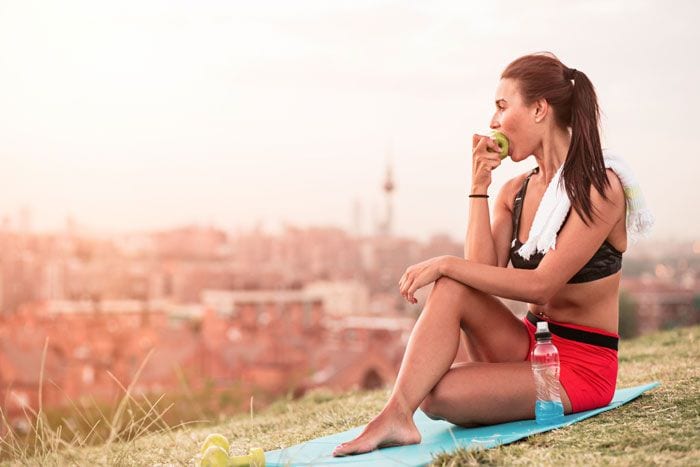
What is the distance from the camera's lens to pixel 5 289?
34719mm

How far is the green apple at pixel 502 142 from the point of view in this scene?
2805mm

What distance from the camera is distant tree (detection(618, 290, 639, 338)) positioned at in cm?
1597

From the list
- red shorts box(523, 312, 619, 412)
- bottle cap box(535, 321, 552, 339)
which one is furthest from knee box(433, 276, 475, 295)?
red shorts box(523, 312, 619, 412)

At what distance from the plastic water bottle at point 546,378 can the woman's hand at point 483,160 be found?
53 cm

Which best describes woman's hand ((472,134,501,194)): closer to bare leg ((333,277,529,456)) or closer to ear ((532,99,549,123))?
ear ((532,99,549,123))

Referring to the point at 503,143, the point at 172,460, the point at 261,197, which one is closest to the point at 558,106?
the point at 503,143

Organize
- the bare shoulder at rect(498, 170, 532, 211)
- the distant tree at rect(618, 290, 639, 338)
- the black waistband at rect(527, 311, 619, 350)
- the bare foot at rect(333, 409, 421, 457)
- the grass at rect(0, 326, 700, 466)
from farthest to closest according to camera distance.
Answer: the distant tree at rect(618, 290, 639, 338) → the bare shoulder at rect(498, 170, 532, 211) → the black waistband at rect(527, 311, 619, 350) → the bare foot at rect(333, 409, 421, 457) → the grass at rect(0, 326, 700, 466)

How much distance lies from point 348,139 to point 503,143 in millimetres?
30779

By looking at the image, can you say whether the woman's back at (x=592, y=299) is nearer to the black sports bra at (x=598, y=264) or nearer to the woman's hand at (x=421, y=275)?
the black sports bra at (x=598, y=264)

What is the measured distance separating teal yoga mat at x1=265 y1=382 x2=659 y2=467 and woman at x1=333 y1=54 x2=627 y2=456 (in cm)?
5

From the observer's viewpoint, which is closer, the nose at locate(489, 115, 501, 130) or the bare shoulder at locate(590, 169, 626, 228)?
the bare shoulder at locate(590, 169, 626, 228)

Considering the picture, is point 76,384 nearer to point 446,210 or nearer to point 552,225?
point 446,210

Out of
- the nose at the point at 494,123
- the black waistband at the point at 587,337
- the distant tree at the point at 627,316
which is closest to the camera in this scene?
the black waistband at the point at 587,337

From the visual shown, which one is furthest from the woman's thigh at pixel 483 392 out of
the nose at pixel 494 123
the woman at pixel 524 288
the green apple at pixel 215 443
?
the nose at pixel 494 123
